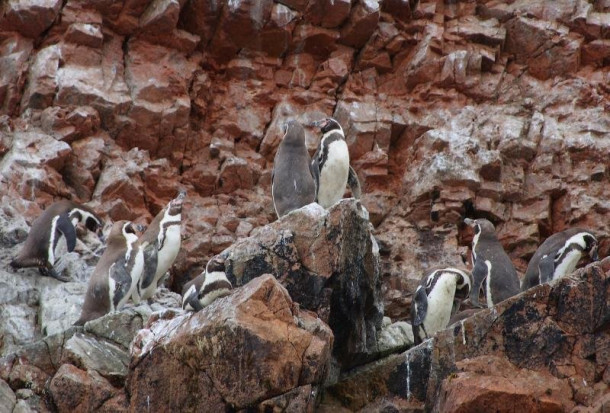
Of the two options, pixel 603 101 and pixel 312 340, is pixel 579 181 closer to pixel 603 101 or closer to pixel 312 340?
pixel 603 101

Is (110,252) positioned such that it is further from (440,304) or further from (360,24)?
(360,24)

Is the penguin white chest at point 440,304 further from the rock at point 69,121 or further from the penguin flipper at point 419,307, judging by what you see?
the rock at point 69,121

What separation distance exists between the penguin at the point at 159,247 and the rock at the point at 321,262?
245 cm

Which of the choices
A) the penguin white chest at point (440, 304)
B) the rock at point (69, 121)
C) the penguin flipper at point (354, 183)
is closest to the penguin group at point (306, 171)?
the penguin flipper at point (354, 183)

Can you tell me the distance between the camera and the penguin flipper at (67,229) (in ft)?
45.8

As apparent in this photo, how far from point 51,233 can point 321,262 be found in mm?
4400

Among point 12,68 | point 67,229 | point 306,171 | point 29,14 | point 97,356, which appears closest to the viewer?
point 97,356

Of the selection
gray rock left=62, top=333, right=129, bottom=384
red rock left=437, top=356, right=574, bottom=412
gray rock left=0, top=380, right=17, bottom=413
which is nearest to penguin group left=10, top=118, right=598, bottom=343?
gray rock left=62, top=333, right=129, bottom=384

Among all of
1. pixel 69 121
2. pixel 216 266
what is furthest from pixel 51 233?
pixel 216 266

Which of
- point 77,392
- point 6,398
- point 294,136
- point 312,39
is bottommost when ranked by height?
point 6,398

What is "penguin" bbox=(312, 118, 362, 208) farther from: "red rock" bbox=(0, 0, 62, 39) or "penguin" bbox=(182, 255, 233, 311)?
"red rock" bbox=(0, 0, 62, 39)

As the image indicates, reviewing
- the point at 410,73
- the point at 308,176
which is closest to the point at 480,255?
the point at 308,176

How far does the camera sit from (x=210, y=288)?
10891 millimetres

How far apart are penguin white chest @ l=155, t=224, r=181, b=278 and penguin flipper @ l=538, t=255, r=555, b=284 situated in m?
4.81
